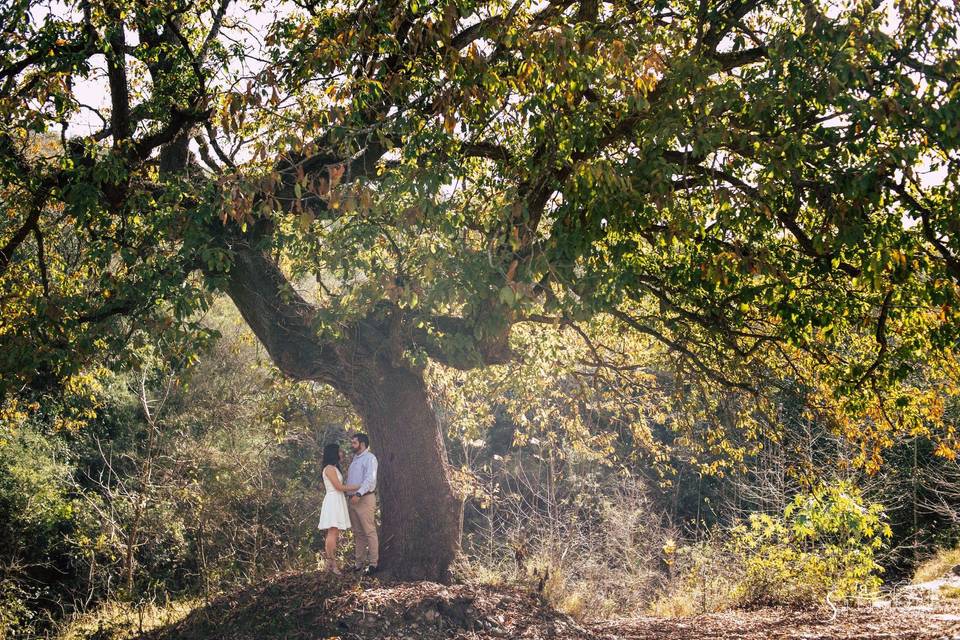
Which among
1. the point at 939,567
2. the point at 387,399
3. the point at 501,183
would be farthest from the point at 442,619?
the point at 939,567

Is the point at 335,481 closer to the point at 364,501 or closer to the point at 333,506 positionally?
the point at 333,506

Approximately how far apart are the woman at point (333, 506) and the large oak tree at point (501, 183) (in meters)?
0.62

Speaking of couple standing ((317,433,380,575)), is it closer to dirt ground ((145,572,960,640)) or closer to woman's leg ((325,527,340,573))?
woman's leg ((325,527,340,573))

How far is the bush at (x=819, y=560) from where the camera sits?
28.3ft

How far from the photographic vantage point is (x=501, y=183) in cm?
739

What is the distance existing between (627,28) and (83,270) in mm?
7768

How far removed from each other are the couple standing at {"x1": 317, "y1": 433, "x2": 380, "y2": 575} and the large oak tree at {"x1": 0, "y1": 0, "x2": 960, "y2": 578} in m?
0.39

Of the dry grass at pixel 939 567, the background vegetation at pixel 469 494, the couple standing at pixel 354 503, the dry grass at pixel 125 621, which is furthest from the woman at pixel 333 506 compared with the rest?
the dry grass at pixel 939 567

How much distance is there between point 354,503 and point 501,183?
4.27m

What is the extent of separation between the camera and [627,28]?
6.98m

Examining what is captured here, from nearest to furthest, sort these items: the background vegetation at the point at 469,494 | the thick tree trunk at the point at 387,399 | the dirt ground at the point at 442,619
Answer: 1. the dirt ground at the point at 442,619
2. the thick tree trunk at the point at 387,399
3. the background vegetation at the point at 469,494

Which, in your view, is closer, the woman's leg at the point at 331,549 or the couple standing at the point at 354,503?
the woman's leg at the point at 331,549

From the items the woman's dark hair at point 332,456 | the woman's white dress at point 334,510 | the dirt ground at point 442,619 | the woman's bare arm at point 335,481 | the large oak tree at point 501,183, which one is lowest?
the dirt ground at point 442,619

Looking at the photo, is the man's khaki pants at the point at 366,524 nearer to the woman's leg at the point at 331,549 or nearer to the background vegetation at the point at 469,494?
the woman's leg at the point at 331,549
